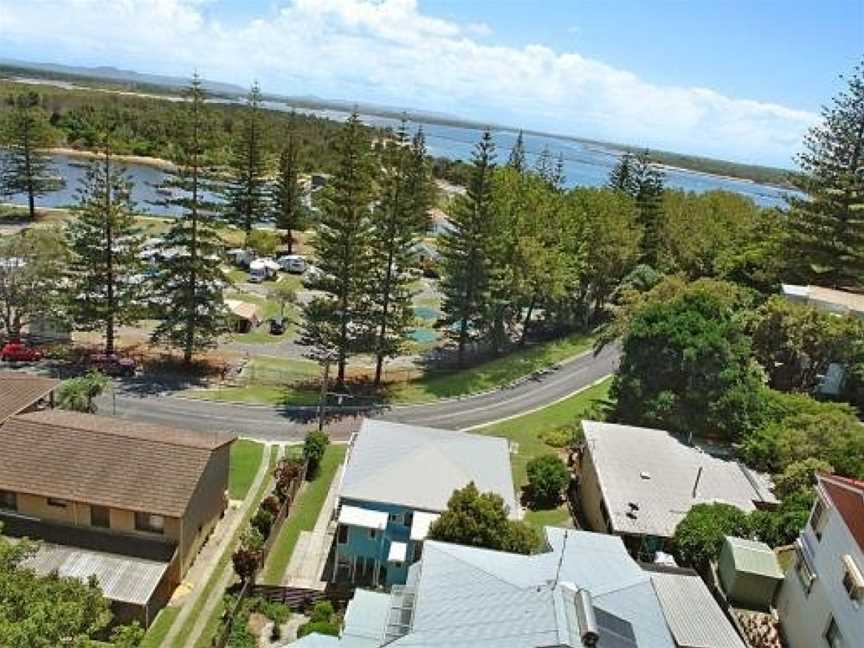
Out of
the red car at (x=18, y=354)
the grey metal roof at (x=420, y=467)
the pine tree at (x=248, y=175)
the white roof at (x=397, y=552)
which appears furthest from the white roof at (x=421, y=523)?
the pine tree at (x=248, y=175)

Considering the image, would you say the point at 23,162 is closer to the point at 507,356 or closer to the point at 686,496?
the point at 507,356

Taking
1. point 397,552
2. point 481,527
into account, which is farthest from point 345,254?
point 481,527

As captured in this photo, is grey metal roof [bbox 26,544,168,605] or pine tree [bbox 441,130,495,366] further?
pine tree [bbox 441,130,495,366]

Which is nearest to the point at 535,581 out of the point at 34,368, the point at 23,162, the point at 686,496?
the point at 686,496

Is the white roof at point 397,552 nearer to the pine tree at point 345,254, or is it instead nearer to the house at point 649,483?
the house at point 649,483

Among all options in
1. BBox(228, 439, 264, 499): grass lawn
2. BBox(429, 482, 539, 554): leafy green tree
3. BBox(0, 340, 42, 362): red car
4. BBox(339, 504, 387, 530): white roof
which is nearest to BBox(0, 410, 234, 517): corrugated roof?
BBox(339, 504, 387, 530): white roof

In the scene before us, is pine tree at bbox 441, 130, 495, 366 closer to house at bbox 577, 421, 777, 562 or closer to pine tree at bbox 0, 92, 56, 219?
house at bbox 577, 421, 777, 562

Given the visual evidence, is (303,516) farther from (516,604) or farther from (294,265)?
(294,265)
